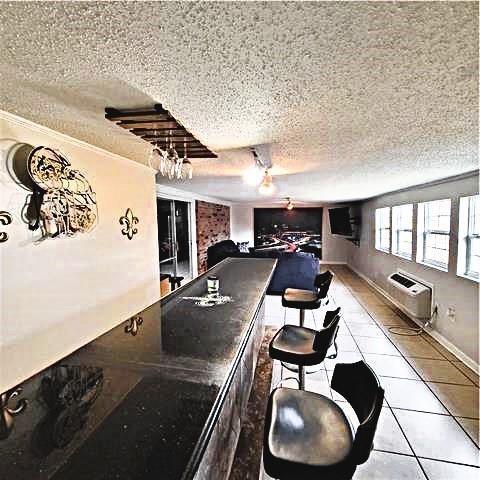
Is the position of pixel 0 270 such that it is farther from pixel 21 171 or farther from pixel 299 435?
pixel 299 435

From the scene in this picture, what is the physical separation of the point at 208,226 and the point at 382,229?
4.05m

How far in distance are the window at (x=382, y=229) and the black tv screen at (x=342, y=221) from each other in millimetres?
905

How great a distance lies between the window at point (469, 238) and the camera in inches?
118

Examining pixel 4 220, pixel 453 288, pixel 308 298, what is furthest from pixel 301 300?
pixel 4 220

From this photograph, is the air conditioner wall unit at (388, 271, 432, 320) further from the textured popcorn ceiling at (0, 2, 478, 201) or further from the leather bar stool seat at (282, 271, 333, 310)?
the textured popcorn ceiling at (0, 2, 478, 201)

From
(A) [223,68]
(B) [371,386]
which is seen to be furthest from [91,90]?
(B) [371,386]

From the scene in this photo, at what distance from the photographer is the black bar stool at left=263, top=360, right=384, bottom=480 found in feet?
3.21

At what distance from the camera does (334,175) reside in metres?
3.52

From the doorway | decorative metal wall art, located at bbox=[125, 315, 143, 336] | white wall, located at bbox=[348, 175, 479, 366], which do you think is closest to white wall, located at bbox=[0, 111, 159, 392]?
decorative metal wall art, located at bbox=[125, 315, 143, 336]

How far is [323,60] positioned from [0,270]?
1900 mm

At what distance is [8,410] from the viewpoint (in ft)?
2.99

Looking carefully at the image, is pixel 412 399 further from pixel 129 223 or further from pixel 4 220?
pixel 4 220

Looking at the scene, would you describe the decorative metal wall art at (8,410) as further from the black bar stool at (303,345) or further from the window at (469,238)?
the window at (469,238)

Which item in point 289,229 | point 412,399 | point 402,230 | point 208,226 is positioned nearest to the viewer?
point 412,399
